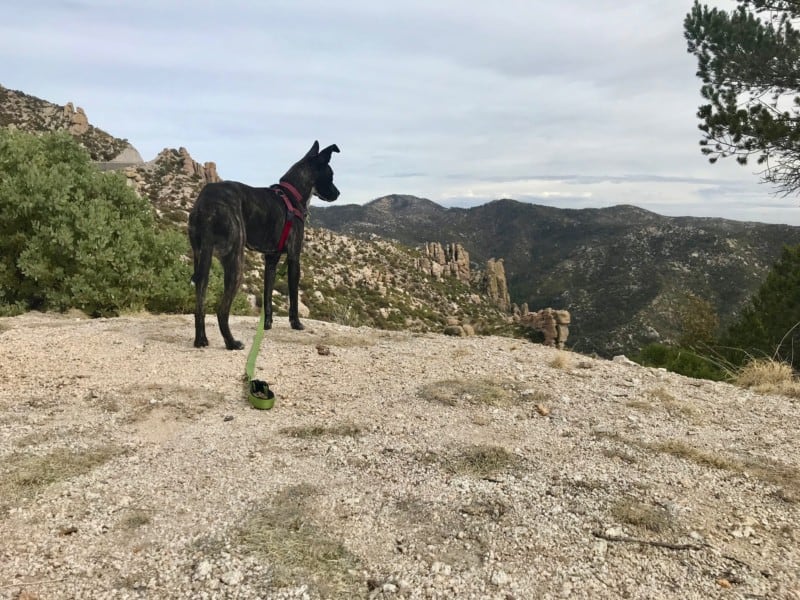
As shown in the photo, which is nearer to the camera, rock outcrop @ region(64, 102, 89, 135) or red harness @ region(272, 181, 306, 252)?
red harness @ region(272, 181, 306, 252)

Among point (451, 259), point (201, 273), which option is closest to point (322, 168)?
point (201, 273)

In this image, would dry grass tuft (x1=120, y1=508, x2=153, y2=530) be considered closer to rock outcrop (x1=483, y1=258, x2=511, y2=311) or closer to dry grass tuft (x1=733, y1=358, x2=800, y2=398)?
dry grass tuft (x1=733, y1=358, x2=800, y2=398)

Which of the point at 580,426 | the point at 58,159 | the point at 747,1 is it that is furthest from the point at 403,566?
the point at 747,1

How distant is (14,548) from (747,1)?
70.7 ft

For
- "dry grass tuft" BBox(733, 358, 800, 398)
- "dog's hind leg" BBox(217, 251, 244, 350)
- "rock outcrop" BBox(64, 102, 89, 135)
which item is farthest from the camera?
"rock outcrop" BBox(64, 102, 89, 135)

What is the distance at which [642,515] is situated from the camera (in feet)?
12.0

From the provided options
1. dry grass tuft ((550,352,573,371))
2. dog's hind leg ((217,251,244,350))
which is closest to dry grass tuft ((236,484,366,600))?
dog's hind leg ((217,251,244,350))

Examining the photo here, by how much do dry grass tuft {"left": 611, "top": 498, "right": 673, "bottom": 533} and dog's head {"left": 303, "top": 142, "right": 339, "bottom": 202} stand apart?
24.1 ft

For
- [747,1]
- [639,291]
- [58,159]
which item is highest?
[747,1]

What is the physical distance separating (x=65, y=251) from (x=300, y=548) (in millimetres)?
10994

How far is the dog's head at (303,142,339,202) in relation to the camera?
916 cm

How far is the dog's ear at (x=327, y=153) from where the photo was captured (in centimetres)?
909

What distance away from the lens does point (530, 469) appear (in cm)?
449

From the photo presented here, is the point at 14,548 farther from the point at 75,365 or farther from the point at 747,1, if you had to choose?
the point at 747,1
